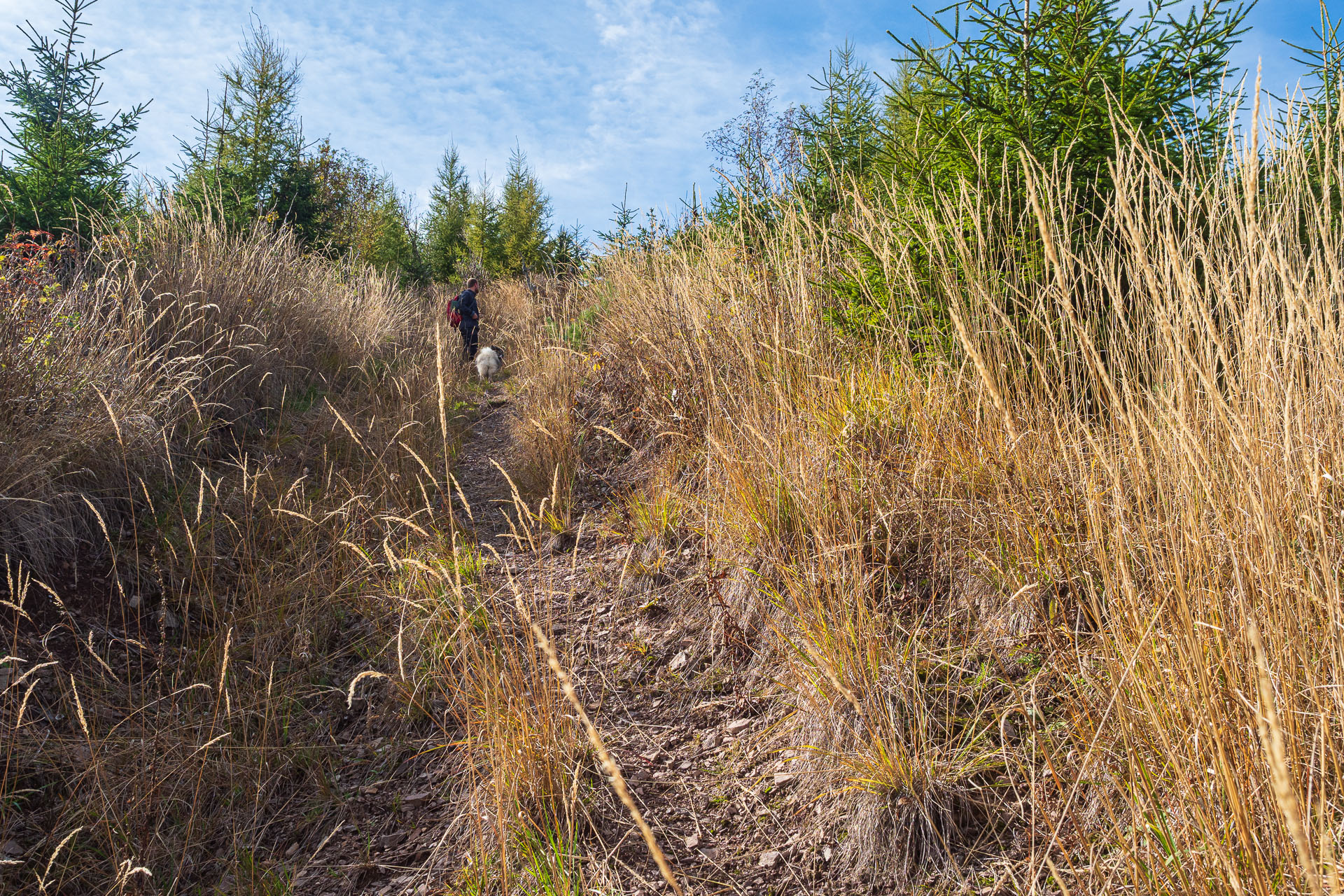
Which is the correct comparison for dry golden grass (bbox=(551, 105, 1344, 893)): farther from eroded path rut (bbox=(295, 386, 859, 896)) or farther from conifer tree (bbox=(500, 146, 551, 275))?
conifer tree (bbox=(500, 146, 551, 275))

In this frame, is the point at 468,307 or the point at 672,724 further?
the point at 468,307

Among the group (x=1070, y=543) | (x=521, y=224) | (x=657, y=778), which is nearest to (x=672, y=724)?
(x=657, y=778)

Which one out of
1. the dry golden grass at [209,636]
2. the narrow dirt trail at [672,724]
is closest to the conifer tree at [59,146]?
the dry golden grass at [209,636]

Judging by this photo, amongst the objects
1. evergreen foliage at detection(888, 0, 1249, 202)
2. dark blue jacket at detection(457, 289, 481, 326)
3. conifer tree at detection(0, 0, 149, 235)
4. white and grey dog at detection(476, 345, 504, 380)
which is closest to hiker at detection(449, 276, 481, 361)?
dark blue jacket at detection(457, 289, 481, 326)

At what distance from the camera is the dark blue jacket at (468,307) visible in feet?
37.7

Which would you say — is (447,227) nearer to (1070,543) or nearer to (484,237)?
(484,237)

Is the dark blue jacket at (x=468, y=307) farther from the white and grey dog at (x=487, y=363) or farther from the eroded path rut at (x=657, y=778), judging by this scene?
the eroded path rut at (x=657, y=778)

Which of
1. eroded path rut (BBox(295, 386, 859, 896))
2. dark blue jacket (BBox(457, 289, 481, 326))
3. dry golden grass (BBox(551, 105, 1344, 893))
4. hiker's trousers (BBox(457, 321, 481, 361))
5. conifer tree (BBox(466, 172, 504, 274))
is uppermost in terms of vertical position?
conifer tree (BBox(466, 172, 504, 274))

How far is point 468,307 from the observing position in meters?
11.6

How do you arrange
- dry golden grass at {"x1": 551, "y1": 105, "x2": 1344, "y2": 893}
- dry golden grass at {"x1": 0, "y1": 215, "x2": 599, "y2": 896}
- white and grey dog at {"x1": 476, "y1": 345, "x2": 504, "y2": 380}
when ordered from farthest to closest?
white and grey dog at {"x1": 476, "y1": 345, "x2": 504, "y2": 380} < dry golden grass at {"x1": 0, "y1": 215, "x2": 599, "y2": 896} < dry golden grass at {"x1": 551, "y1": 105, "x2": 1344, "y2": 893}

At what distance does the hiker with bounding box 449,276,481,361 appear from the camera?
1148 cm

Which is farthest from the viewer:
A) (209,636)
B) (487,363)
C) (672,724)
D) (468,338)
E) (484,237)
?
(484,237)

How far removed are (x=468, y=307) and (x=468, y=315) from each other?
0.46 ft

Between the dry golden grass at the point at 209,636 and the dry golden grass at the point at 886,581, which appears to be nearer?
the dry golden grass at the point at 886,581
